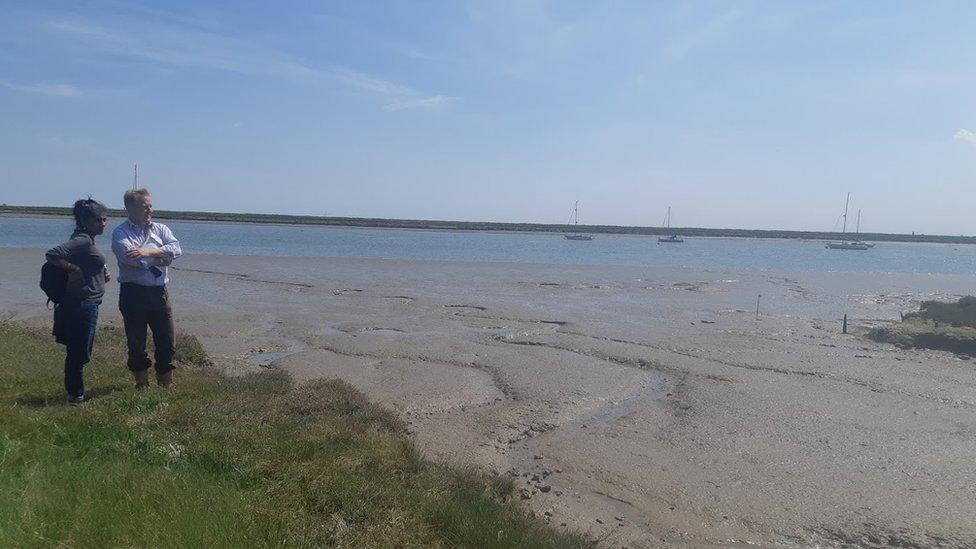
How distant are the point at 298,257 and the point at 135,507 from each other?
46166mm

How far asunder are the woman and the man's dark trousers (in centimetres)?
33

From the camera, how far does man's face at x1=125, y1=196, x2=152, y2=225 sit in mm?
7293

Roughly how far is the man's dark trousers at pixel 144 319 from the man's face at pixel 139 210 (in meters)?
0.64

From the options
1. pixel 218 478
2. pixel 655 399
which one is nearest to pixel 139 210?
pixel 218 478

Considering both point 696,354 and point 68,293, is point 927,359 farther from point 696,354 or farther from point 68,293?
point 68,293

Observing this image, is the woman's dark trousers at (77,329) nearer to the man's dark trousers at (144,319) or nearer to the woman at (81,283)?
the woman at (81,283)

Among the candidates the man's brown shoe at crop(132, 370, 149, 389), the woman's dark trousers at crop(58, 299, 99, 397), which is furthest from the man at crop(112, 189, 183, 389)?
the woman's dark trousers at crop(58, 299, 99, 397)

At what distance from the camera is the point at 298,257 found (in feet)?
162

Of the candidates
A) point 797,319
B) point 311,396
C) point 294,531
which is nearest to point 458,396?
point 311,396

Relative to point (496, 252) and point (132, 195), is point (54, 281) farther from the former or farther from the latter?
point (496, 252)

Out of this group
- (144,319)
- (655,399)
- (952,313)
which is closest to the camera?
Result: (144,319)

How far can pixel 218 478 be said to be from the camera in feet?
17.9

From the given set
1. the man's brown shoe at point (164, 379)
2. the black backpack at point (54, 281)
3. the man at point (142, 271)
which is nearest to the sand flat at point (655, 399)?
the man's brown shoe at point (164, 379)

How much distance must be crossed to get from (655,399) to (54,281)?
901 centimetres
